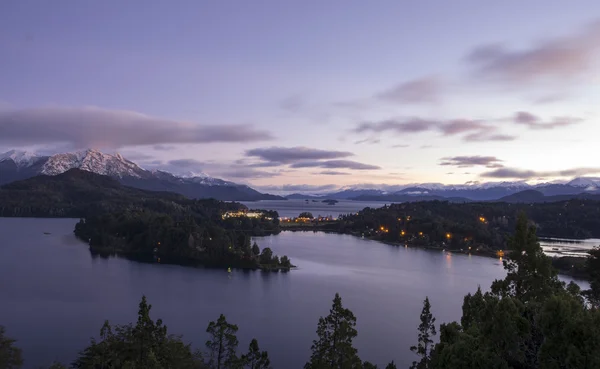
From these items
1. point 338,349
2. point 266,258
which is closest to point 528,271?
point 338,349

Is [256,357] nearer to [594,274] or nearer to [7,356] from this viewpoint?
[7,356]

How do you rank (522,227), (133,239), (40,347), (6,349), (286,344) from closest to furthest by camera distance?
(522,227) → (6,349) → (40,347) → (286,344) → (133,239)

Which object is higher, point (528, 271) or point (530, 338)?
point (528, 271)

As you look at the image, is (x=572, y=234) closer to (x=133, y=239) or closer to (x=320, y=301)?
(x=320, y=301)

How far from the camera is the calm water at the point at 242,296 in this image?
35.7 m

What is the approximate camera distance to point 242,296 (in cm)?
5166

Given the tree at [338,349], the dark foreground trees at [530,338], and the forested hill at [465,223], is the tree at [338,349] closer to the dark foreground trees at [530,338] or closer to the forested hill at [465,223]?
the dark foreground trees at [530,338]

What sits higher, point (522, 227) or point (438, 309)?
point (522, 227)

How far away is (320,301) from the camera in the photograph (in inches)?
1950

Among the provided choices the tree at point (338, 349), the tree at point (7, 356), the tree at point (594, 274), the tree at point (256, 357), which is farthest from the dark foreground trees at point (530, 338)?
the tree at point (7, 356)

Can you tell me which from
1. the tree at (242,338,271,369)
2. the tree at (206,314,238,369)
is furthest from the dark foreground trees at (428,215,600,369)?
the tree at (206,314,238,369)

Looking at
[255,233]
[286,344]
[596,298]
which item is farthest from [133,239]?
[596,298]

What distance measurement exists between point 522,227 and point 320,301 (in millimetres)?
37451

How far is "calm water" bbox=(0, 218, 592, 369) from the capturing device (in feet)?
117
